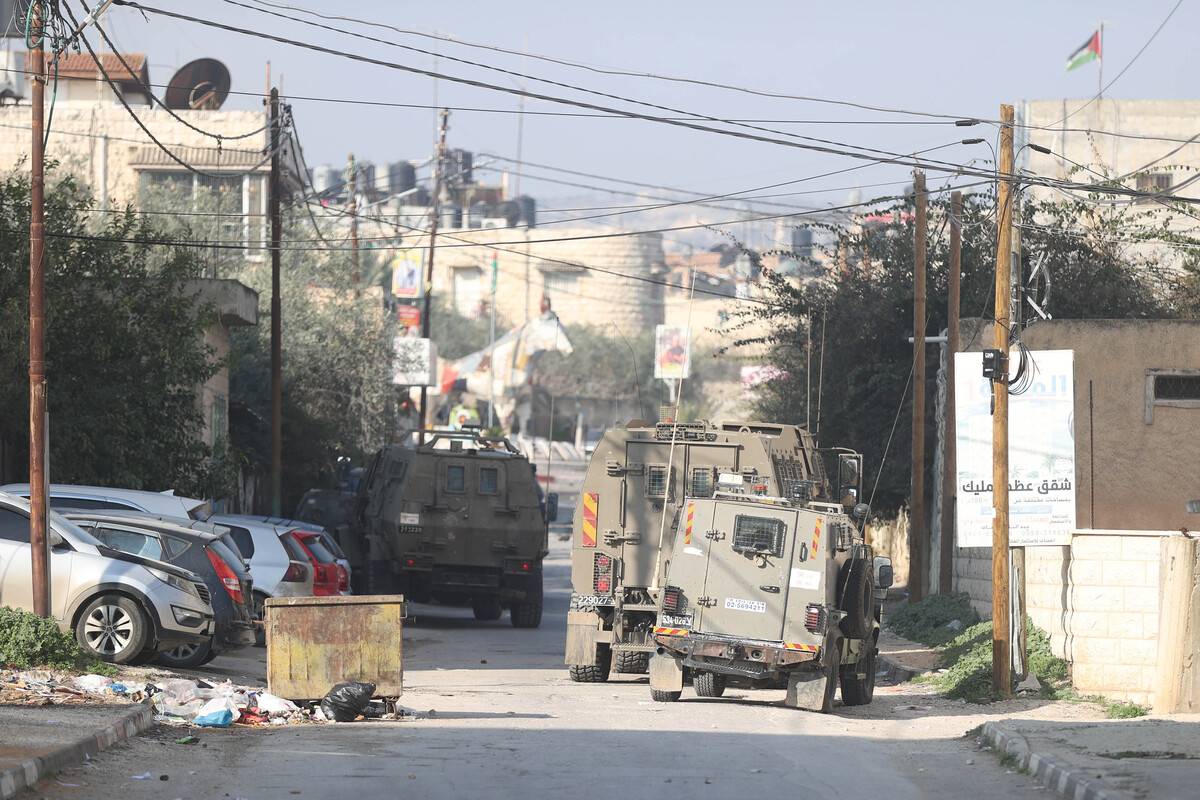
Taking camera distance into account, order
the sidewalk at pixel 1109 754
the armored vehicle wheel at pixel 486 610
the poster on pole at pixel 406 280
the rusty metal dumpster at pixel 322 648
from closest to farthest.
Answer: the sidewalk at pixel 1109 754 < the rusty metal dumpster at pixel 322 648 < the armored vehicle wheel at pixel 486 610 < the poster on pole at pixel 406 280

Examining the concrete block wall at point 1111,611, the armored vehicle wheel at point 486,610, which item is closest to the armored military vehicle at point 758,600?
the concrete block wall at point 1111,611

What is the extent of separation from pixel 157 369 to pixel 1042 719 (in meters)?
13.8

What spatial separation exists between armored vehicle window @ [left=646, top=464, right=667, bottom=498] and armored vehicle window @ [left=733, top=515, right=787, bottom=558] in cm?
231

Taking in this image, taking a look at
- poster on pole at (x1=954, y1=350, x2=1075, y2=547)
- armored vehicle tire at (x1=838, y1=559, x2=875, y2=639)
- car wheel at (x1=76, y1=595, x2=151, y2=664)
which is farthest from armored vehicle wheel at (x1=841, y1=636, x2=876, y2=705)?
car wheel at (x1=76, y1=595, x2=151, y2=664)

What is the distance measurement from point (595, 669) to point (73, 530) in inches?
236

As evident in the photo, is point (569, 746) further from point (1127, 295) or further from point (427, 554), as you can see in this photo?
point (1127, 295)

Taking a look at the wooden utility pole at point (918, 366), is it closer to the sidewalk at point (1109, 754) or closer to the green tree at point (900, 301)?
the green tree at point (900, 301)

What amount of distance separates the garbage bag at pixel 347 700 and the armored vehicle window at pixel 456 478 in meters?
12.8

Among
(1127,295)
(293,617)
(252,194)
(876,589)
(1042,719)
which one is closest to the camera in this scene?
(293,617)

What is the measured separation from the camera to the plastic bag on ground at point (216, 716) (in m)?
13.8

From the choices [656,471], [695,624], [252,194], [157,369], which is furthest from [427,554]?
[252,194]

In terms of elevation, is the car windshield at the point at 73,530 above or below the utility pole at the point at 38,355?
below

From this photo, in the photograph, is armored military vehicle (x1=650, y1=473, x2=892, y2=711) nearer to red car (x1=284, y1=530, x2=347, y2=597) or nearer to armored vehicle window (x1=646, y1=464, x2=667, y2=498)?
armored vehicle window (x1=646, y1=464, x2=667, y2=498)

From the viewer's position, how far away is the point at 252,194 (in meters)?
53.3
